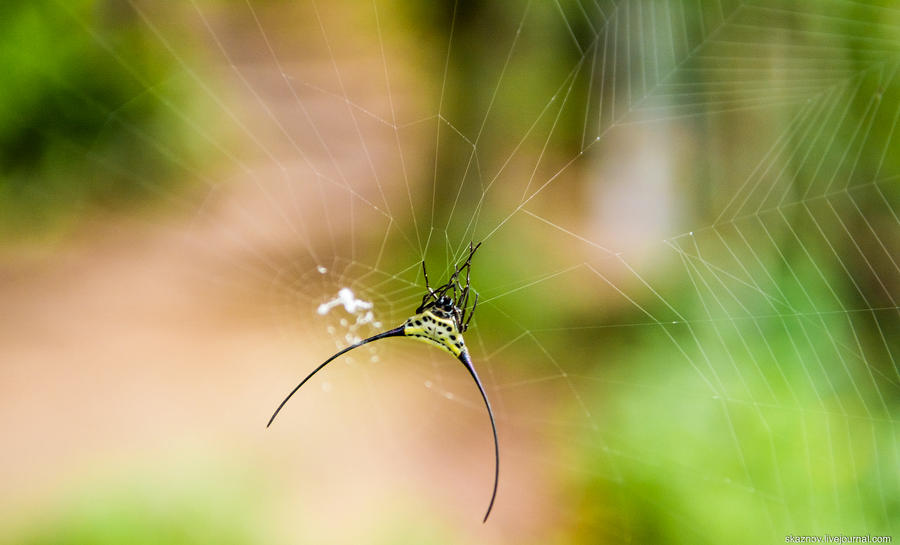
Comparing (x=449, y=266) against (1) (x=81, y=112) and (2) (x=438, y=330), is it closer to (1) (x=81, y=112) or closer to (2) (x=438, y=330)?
(2) (x=438, y=330)

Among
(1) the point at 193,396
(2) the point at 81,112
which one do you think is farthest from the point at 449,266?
(2) the point at 81,112

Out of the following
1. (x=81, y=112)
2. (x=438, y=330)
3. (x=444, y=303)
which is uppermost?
(x=81, y=112)

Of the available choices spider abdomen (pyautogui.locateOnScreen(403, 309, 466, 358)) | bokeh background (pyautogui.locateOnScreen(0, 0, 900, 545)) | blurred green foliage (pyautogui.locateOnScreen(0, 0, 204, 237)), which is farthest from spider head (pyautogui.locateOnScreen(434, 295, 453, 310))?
blurred green foliage (pyautogui.locateOnScreen(0, 0, 204, 237))

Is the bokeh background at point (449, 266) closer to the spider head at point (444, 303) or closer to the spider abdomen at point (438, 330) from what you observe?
the spider head at point (444, 303)

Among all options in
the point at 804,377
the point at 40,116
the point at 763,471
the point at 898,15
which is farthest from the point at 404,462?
the point at 40,116

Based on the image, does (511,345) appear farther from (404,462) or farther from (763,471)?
(763,471)

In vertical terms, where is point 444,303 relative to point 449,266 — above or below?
below

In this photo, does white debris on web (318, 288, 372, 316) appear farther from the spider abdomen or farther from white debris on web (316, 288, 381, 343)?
the spider abdomen

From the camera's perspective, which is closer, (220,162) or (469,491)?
(469,491)

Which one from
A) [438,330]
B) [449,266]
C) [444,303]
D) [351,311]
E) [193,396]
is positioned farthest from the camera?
[351,311]
